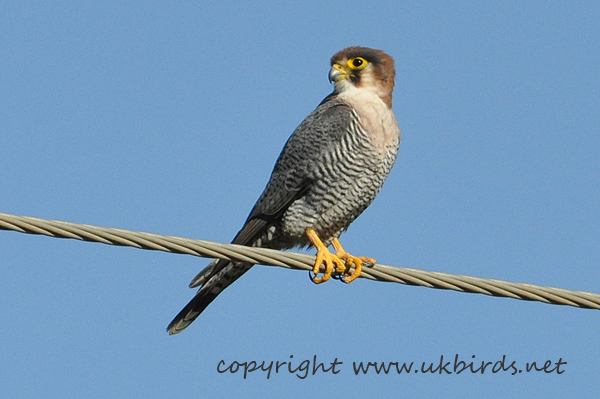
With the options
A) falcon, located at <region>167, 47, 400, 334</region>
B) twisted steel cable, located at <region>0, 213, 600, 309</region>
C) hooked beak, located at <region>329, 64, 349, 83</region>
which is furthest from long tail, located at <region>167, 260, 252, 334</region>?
hooked beak, located at <region>329, 64, 349, 83</region>

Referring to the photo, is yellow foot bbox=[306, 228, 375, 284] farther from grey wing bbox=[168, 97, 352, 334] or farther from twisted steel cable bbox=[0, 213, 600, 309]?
twisted steel cable bbox=[0, 213, 600, 309]

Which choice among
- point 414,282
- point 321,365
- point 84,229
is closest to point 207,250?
point 84,229

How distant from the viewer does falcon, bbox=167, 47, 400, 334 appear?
6855mm

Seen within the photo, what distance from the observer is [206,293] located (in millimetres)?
6777

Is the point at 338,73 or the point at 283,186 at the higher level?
the point at 338,73

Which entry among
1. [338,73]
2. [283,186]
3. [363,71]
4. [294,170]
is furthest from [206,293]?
[363,71]

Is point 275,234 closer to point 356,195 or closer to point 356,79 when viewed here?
point 356,195

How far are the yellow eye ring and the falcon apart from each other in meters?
0.52

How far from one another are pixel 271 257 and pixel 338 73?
3.39 m

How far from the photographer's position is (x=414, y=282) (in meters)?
4.64

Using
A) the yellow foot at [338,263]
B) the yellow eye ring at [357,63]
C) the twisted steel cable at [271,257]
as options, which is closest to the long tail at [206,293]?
the yellow foot at [338,263]

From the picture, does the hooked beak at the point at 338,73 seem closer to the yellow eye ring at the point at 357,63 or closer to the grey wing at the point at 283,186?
the yellow eye ring at the point at 357,63

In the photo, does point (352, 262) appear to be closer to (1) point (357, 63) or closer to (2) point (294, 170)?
(2) point (294, 170)

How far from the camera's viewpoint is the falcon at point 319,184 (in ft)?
22.5
